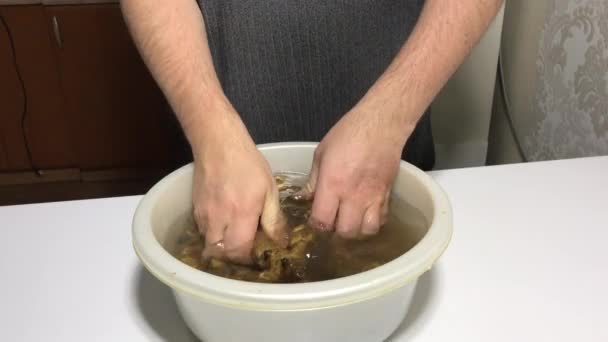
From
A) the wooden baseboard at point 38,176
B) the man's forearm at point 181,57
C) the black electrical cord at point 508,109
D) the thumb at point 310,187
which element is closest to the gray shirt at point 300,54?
the man's forearm at point 181,57

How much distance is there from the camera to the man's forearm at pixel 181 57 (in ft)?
1.82

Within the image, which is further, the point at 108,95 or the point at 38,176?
the point at 38,176

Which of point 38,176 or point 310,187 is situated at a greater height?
point 310,187

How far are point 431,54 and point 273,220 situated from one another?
230 millimetres

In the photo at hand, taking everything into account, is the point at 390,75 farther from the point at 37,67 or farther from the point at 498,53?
the point at 37,67

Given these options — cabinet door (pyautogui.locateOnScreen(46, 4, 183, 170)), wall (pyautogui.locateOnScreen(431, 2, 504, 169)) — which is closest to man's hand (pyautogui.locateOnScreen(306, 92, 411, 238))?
wall (pyautogui.locateOnScreen(431, 2, 504, 169))

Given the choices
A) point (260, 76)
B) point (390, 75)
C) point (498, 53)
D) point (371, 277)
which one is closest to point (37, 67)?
point (260, 76)

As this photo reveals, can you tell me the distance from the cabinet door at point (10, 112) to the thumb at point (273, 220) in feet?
4.54

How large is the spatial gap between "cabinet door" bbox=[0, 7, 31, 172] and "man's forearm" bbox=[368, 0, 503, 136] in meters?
1.36

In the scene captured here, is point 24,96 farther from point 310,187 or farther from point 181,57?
point 310,187

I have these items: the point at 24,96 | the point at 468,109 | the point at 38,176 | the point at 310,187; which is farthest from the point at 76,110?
the point at 310,187

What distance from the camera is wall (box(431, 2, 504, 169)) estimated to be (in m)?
1.42

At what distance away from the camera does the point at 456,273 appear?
0.56 metres

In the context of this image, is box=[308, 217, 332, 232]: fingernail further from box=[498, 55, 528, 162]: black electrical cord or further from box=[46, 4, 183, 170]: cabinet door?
box=[46, 4, 183, 170]: cabinet door
